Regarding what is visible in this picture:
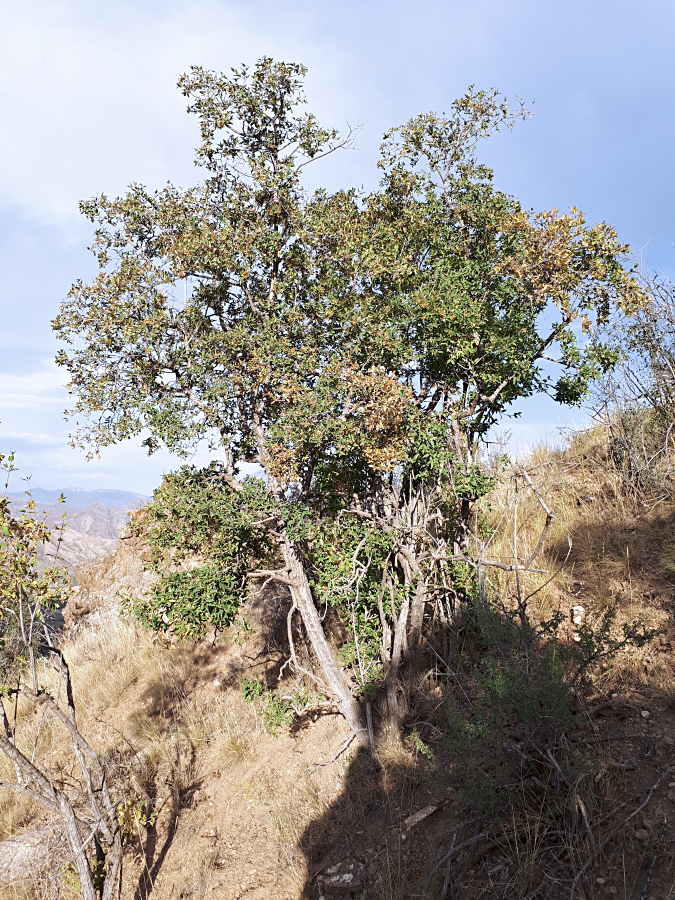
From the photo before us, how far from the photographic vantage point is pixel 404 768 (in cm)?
517

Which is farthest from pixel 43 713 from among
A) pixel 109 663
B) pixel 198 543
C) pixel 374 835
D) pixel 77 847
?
pixel 109 663

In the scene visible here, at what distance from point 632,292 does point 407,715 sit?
4932 millimetres

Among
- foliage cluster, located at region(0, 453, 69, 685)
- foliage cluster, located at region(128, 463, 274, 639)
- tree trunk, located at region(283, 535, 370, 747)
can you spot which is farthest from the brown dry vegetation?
foliage cluster, located at region(0, 453, 69, 685)

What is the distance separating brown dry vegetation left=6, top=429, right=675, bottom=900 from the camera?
3.46m

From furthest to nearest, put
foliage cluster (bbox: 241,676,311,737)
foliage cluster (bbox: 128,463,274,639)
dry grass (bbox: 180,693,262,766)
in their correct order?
dry grass (bbox: 180,693,262,766) < foliage cluster (bbox: 241,676,311,737) < foliage cluster (bbox: 128,463,274,639)

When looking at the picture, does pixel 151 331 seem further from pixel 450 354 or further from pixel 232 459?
pixel 450 354

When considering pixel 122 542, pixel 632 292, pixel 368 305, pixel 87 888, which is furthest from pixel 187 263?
pixel 122 542

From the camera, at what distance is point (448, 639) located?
6.12 meters

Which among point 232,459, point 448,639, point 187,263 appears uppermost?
point 187,263

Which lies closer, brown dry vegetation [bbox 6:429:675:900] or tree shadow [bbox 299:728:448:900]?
brown dry vegetation [bbox 6:429:675:900]

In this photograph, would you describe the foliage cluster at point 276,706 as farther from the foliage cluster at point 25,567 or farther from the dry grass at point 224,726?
the foliage cluster at point 25,567

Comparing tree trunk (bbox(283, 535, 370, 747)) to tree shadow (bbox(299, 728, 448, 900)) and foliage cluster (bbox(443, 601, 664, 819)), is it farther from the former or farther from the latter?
foliage cluster (bbox(443, 601, 664, 819))

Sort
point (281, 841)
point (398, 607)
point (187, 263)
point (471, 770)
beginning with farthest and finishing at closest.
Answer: point (398, 607), point (187, 263), point (281, 841), point (471, 770)

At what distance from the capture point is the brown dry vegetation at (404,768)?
136 inches
